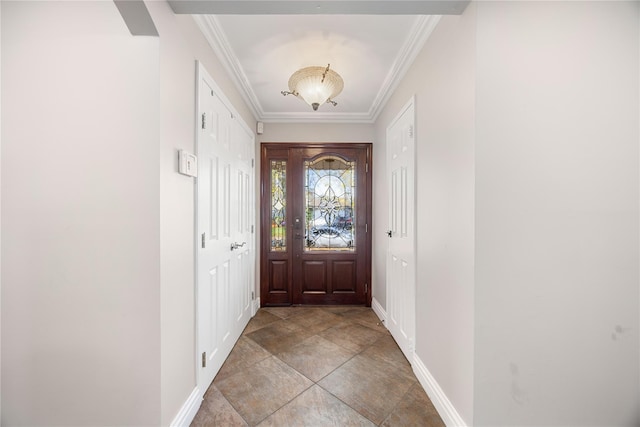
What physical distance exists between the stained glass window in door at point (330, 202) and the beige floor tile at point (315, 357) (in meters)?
1.22

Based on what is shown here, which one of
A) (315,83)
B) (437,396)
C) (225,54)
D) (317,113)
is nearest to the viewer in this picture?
(437,396)

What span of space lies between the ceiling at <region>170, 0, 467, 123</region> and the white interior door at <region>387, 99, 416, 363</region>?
44 cm

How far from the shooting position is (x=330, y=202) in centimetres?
324

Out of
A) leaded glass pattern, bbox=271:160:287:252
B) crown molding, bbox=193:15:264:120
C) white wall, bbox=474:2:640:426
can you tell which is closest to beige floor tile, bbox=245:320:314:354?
leaded glass pattern, bbox=271:160:287:252

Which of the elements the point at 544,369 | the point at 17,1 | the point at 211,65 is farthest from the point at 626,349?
the point at 17,1

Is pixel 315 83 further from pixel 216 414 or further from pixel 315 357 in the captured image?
pixel 216 414

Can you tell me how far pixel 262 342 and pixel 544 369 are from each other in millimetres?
2047

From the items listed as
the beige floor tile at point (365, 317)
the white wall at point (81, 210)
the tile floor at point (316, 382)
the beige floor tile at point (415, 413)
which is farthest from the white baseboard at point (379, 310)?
the white wall at point (81, 210)

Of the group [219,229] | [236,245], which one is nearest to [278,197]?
[236,245]

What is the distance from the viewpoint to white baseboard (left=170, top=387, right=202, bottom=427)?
134 centimetres

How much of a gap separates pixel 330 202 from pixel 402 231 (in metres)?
1.22

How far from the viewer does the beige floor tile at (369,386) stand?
1587 mm

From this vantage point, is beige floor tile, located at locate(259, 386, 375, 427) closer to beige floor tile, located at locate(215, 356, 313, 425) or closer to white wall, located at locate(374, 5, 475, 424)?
beige floor tile, located at locate(215, 356, 313, 425)

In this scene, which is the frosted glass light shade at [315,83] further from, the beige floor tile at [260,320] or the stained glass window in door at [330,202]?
the beige floor tile at [260,320]
